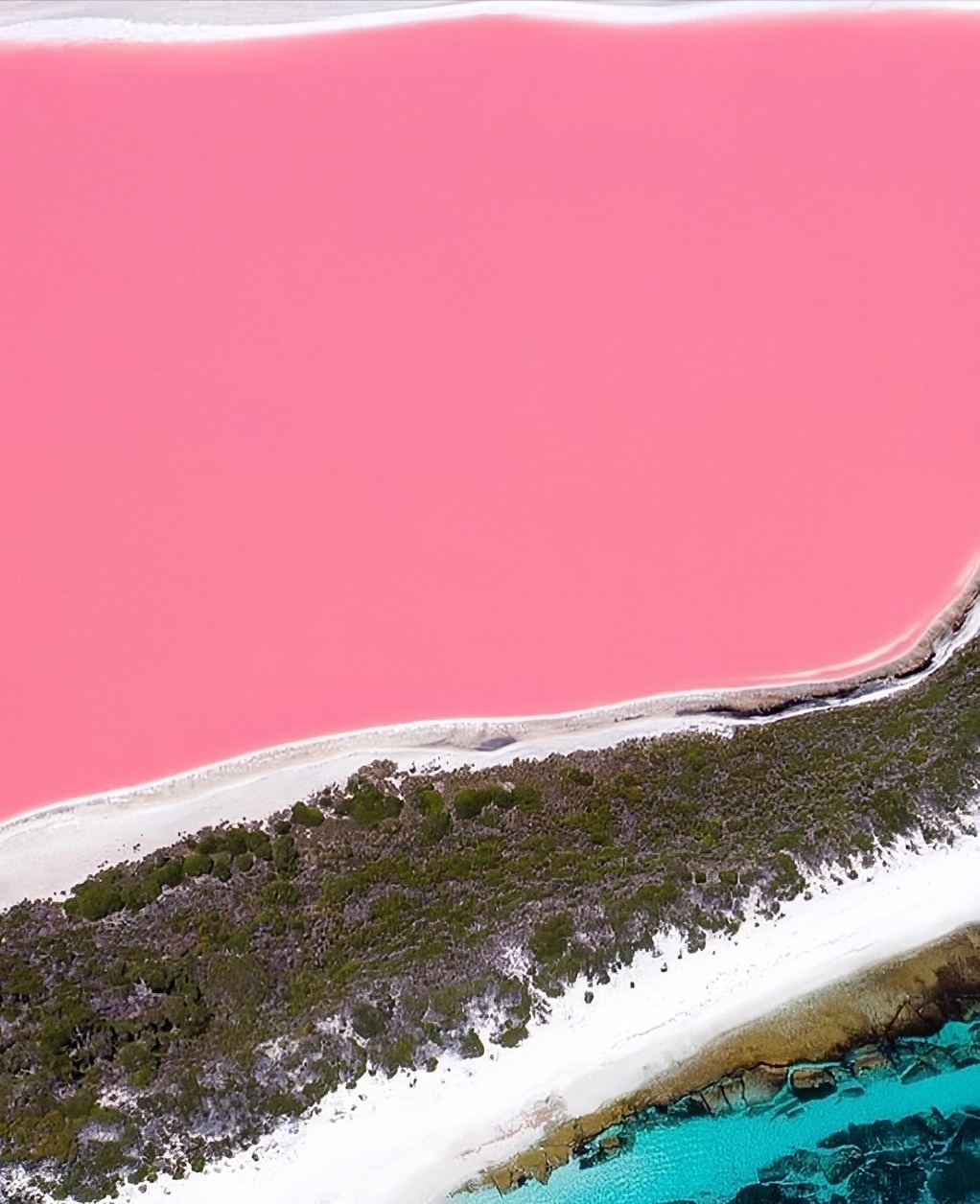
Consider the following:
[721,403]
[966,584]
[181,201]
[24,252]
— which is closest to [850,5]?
[721,403]

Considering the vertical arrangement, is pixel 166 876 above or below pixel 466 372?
below

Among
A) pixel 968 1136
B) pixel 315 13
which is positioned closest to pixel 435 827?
pixel 968 1136

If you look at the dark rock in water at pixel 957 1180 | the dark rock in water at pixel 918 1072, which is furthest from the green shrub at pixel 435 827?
the dark rock in water at pixel 957 1180

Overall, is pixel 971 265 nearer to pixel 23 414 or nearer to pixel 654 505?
pixel 654 505

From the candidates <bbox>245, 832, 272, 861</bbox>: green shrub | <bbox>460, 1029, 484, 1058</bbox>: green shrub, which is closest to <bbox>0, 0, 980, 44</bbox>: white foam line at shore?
<bbox>245, 832, 272, 861</bbox>: green shrub

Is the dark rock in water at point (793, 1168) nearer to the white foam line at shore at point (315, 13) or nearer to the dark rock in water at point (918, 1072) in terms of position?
the dark rock in water at point (918, 1072)

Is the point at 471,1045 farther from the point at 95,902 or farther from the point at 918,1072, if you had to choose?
the point at 918,1072

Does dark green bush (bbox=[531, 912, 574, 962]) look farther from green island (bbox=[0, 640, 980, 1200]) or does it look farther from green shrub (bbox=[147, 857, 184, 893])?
green shrub (bbox=[147, 857, 184, 893])
